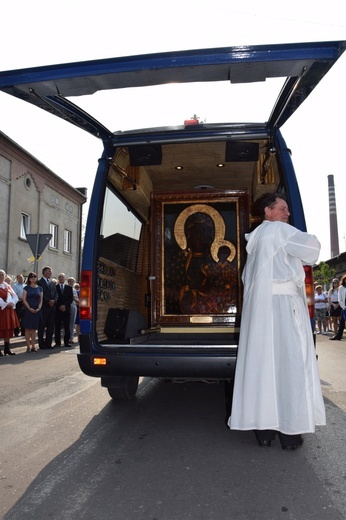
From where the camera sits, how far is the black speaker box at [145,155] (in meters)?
4.84

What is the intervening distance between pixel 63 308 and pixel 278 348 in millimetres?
8325

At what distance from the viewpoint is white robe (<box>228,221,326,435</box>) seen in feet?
10.5

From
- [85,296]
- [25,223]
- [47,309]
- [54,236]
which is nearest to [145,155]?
[85,296]

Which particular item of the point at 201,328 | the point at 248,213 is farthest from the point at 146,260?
the point at 248,213

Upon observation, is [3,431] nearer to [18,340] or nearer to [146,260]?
[146,260]

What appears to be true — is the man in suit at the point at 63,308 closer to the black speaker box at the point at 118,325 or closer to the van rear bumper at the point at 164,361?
the black speaker box at the point at 118,325

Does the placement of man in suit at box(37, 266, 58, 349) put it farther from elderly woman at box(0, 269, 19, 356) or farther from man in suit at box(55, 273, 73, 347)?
elderly woman at box(0, 269, 19, 356)

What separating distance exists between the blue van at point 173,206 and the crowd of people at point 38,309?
394cm

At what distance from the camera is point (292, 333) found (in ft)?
10.7

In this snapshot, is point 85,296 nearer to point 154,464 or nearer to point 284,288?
point 154,464

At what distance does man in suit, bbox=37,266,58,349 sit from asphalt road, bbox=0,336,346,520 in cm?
532

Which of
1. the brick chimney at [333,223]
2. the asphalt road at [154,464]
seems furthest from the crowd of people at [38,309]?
the brick chimney at [333,223]

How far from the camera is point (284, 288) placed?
133 inches

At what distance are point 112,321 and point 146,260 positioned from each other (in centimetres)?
217
